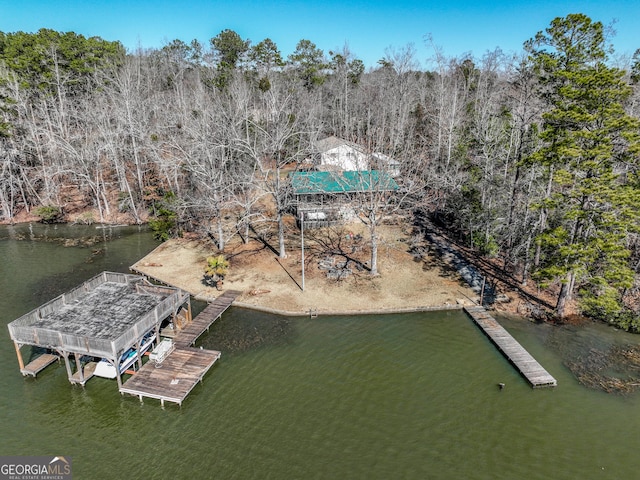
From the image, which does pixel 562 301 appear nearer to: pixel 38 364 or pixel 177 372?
pixel 177 372

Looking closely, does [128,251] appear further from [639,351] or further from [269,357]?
[639,351]

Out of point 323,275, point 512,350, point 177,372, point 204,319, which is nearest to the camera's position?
point 177,372

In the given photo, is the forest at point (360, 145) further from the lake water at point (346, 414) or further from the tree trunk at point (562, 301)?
the lake water at point (346, 414)

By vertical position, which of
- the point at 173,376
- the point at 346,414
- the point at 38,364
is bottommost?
the point at 346,414

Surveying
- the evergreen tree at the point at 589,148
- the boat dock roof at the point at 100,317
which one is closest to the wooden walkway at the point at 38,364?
the boat dock roof at the point at 100,317

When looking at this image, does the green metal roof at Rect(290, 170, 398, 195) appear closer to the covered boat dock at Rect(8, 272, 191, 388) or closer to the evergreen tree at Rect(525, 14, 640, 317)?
the evergreen tree at Rect(525, 14, 640, 317)

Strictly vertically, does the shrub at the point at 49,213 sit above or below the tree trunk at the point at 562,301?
above

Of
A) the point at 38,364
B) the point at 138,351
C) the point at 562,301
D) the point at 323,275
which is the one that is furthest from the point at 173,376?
the point at 562,301
